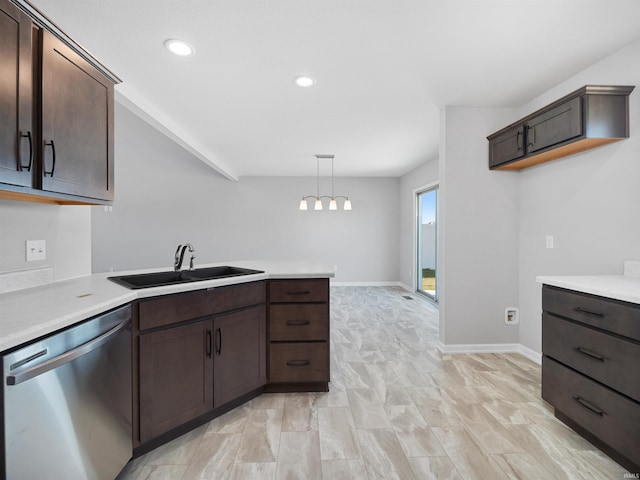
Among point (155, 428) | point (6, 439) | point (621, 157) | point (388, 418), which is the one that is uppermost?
point (621, 157)

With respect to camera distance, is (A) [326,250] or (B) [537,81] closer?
(B) [537,81]

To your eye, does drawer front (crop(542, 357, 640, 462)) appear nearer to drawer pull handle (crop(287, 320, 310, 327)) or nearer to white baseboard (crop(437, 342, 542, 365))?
white baseboard (crop(437, 342, 542, 365))

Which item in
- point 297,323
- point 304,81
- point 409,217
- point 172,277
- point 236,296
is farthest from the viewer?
point 409,217

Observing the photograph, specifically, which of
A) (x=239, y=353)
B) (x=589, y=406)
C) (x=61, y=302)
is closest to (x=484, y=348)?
(x=589, y=406)

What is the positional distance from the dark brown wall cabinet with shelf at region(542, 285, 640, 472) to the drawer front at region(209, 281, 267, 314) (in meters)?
1.95

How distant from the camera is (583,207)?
2377mm

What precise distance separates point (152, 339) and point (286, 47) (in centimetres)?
208

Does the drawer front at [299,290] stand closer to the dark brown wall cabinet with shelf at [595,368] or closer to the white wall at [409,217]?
the dark brown wall cabinet with shelf at [595,368]

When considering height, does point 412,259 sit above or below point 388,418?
above

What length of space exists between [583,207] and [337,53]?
228 cm

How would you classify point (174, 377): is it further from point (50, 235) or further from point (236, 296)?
point (50, 235)

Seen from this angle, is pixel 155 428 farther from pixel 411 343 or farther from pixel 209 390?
pixel 411 343

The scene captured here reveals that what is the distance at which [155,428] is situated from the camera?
1598 mm

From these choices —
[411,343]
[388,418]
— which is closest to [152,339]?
[388,418]
